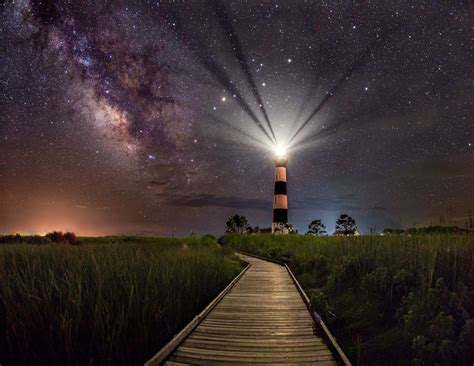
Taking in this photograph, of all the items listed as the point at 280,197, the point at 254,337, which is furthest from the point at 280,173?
the point at 254,337

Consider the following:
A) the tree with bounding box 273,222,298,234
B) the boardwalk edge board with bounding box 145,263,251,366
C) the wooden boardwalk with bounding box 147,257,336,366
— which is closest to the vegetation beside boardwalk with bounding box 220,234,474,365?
the wooden boardwalk with bounding box 147,257,336,366

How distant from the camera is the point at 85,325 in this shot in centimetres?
443

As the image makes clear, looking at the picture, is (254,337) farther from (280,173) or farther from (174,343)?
(280,173)

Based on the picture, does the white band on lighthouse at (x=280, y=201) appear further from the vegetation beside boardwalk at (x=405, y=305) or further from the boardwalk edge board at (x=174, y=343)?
the boardwalk edge board at (x=174, y=343)

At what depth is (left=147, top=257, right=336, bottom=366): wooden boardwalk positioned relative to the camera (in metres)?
4.30

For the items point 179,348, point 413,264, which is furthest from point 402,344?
point 179,348

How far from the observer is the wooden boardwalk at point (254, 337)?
430 cm

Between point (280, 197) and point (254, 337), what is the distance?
1374 inches

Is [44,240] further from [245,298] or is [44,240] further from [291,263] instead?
[245,298]

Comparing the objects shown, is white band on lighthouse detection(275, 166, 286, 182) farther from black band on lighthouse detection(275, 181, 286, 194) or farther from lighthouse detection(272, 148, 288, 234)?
black band on lighthouse detection(275, 181, 286, 194)

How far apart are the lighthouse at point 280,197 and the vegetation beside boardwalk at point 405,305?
95.1 ft

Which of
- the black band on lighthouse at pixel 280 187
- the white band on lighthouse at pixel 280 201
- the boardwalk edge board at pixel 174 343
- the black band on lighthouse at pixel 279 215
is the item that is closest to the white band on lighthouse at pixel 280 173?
the black band on lighthouse at pixel 280 187

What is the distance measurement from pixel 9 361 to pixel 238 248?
28249 millimetres

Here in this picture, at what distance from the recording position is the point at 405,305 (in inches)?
215
